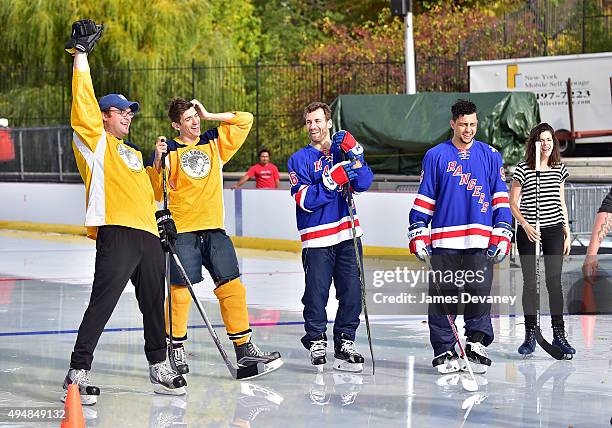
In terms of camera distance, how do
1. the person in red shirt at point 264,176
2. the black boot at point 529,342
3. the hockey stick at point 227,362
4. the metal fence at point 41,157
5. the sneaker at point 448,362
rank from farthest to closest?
1. the metal fence at point 41,157
2. the person in red shirt at point 264,176
3. the black boot at point 529,342
4. the sneaker at point 448,362
5. the hockey stick at point 227,362

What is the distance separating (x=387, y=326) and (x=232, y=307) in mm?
2522

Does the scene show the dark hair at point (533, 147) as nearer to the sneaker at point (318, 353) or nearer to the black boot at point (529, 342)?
the black boot at point (529, 342)

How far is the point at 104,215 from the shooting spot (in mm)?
8406

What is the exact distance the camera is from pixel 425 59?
106ft

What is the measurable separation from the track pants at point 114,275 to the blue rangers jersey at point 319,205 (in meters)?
1.35

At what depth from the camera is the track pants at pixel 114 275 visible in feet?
27.6

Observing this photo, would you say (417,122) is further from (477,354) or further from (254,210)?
(477,354)

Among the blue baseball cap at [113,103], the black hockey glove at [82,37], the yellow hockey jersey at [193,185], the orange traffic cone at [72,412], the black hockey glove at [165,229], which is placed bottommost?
the orange traffic cone at [72,412]

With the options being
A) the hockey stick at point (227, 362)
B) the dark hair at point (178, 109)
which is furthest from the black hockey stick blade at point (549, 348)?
the dark hair at point (178, 109)

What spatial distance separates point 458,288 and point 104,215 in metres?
2.49

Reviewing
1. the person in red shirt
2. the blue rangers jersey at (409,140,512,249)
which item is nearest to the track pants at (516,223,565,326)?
the blue rangers jersey at (409,140,512,249)

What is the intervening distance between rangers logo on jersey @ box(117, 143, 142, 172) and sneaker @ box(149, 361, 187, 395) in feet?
4.00

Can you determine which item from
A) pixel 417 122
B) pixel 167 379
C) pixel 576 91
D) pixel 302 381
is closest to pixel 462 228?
pixel 302 381

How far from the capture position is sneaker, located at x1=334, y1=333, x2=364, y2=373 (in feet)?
31.1
